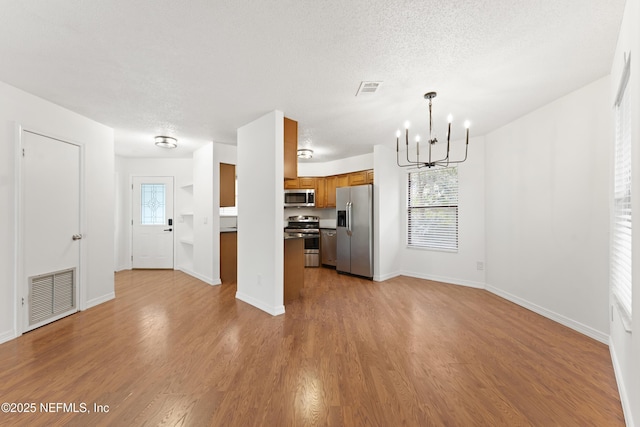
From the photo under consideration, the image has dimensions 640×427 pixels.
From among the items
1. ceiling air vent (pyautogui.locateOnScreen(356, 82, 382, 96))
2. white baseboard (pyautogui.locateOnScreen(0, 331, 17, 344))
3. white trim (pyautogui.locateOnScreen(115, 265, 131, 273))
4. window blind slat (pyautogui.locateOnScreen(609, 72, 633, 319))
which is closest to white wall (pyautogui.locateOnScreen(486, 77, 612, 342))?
window blind slat (pyautogui.locateOnScreen(609, 72, 633, 319))

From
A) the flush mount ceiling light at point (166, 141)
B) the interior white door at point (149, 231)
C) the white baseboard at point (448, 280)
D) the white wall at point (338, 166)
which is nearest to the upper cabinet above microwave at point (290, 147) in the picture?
the flush mount ceiling light at point (166, 141)

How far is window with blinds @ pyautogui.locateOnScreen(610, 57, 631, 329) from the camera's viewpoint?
5.89 feet

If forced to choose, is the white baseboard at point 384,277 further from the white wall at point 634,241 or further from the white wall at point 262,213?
the white wall at point 634,241

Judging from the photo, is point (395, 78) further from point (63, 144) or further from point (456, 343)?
point (63, 144)

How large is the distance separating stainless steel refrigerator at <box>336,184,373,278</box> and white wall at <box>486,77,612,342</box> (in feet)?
6.93

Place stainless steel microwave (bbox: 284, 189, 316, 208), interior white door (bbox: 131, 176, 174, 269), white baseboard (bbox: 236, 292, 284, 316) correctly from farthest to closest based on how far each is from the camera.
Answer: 1. stainless steel microwave (bbox: 284, 189, 316, 208)
2. interior white door (bbox: 131, 176, 174, 269)
3. white baseboard (bbox: 236, 292, 284, 316)

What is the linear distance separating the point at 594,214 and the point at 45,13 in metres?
4.99

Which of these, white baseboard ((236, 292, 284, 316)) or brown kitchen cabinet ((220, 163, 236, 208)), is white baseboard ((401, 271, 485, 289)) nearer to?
white baseboard ((236, 292, 284, 316))

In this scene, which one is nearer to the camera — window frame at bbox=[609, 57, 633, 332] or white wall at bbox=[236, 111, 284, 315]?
window frame at bbox=[609, 57, 633, 332]

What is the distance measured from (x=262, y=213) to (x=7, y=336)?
9.27ft

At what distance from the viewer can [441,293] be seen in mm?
4180

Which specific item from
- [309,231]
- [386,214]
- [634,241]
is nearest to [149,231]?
[309,231]

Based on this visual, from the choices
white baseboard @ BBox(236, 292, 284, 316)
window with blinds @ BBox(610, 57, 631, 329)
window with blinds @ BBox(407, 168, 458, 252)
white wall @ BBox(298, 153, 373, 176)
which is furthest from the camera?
white wall @ BBox(298, 153, 373, 176)

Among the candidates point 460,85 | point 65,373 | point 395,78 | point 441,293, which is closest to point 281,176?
point 395,78
